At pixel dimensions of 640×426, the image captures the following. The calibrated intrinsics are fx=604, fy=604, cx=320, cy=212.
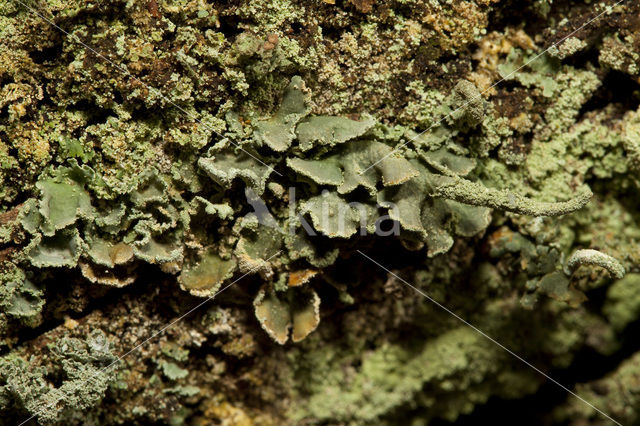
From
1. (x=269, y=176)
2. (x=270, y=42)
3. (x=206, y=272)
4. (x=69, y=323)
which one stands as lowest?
(x=69, y=323)

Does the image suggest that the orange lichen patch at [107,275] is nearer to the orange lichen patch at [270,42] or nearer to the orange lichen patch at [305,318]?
the orange lichen patch at [305,318]

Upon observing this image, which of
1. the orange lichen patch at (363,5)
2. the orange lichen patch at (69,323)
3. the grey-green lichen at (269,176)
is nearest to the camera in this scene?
the grey-green lichen at (269,176)

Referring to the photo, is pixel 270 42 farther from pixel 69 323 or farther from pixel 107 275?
pixel 69 323

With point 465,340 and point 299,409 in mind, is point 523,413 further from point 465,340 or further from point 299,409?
point 299,409

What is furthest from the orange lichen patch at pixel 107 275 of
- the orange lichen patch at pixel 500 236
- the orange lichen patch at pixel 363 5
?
the orange lichen patch at pixel 500 236

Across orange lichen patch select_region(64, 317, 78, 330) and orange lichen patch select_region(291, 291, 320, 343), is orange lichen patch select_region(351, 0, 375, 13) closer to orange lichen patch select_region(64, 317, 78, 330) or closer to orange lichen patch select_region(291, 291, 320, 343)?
orange lichen patch select_region(291, 291, 320, 343)

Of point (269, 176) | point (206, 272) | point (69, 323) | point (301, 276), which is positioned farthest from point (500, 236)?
point (69, 323)

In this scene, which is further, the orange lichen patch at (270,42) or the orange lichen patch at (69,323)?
the orange lichen patch at (69,323)

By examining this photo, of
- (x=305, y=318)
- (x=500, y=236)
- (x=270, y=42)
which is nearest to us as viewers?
(x=270, y=42)

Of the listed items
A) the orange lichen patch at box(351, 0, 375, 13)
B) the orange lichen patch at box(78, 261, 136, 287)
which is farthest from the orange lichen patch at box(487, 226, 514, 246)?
the orange lichen patch at box(78, 261, 136, 287)
